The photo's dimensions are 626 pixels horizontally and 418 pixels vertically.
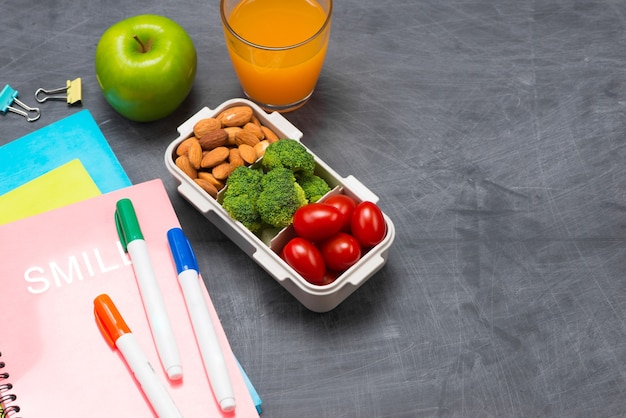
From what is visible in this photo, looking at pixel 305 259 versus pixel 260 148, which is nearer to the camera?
pixel 305 259

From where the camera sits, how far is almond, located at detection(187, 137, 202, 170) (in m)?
1.18

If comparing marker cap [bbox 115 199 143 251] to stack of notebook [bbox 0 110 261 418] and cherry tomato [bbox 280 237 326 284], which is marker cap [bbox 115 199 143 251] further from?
cherry tomato [bbox 280 237 326 284]

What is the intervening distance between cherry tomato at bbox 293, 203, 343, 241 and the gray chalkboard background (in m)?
0.13

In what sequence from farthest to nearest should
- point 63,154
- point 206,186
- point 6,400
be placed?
point 63,154 < point 206,186 < point 6,400

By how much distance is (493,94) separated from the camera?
1.36 m

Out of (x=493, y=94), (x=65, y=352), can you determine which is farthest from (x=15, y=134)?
(x=493, y=94)

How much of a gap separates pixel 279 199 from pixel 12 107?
540 millimetres

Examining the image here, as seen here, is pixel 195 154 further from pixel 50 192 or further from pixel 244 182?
pixel 50 192

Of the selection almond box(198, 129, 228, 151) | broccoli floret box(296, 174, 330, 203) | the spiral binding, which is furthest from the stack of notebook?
broccoli floret box(296, 174, 330, 203)

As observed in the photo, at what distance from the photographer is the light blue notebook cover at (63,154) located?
1258 millimetres

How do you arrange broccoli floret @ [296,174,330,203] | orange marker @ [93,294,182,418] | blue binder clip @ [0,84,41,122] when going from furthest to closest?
blue binder clip @ [0,84,41,122] < broccoli floret @ [296,174,330,203] < orange marker @ [93,294,182,418]

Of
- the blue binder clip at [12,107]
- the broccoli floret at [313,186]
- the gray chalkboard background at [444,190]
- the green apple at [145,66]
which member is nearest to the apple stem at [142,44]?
the green apple at [145,66]

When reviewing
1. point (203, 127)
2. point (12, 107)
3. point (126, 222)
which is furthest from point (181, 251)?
point (12, 107)

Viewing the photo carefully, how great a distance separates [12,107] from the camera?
4.35 feet
